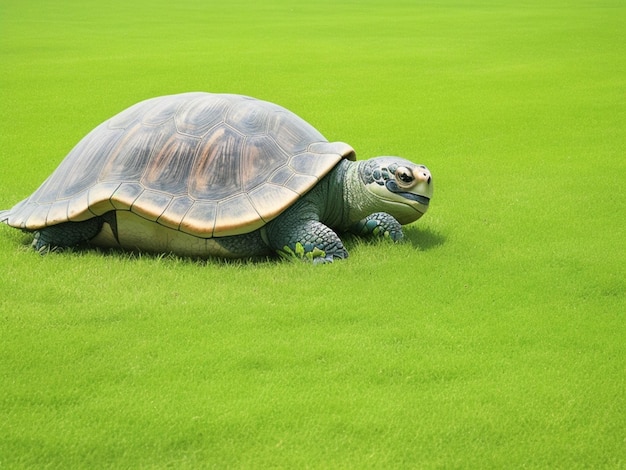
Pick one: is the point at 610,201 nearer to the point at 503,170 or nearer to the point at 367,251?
the point at 503,170

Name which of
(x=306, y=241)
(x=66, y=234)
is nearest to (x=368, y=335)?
(x=306, y=241)

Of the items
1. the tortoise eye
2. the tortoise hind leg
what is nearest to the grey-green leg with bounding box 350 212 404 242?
the tortoise eye

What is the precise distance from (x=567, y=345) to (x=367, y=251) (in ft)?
5.98

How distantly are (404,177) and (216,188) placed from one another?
4.42 feet

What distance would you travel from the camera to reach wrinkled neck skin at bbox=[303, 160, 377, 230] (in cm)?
650

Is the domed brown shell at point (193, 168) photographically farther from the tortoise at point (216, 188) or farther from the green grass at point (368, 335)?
the green grass at point (368, 335)

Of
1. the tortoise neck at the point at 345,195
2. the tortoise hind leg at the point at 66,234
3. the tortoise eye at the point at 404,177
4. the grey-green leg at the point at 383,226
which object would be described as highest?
the tortoise eye at the point at 404,177

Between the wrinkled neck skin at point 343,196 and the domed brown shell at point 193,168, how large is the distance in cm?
14

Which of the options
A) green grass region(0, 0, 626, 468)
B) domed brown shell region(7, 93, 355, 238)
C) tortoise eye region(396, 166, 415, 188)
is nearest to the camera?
green grass region(0, 0, 626, 468)

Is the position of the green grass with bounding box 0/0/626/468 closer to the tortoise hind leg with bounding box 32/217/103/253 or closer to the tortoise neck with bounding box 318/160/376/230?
the tortoise hind leg with bounding box 32/217/103/253

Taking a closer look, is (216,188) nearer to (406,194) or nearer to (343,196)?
(343,196)

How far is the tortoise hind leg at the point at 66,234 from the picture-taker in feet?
20.9

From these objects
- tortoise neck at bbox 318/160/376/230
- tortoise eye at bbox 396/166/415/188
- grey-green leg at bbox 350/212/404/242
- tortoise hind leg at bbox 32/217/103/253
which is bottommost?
tortoise hind leg at bbox 32/217/103/253

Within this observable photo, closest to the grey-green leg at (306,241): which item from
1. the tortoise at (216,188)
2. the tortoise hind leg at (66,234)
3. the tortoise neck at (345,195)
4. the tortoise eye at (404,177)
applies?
the tortoise at (216,188)
